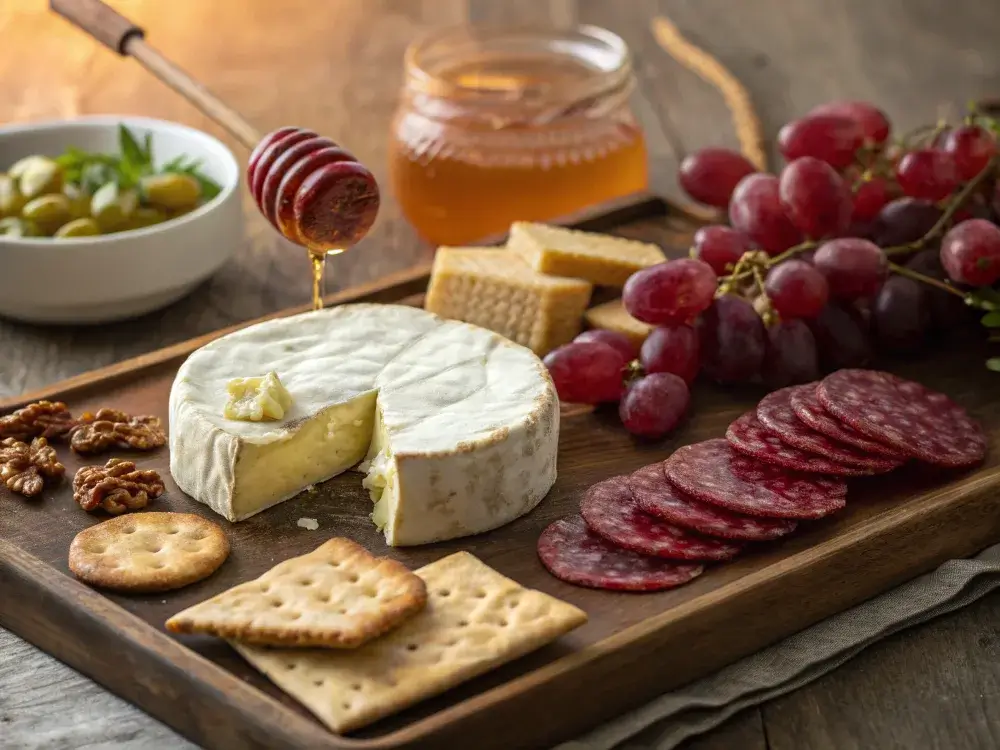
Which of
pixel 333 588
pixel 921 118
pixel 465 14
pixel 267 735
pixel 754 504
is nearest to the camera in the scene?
pixel 267 735

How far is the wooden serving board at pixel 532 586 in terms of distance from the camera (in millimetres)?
1717

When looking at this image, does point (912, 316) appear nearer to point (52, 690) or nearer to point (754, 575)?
point (754, 575)

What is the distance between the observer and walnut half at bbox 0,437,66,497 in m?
2.19

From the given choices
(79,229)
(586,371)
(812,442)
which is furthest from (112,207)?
(812,442)

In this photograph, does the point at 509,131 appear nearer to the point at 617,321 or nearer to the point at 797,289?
the point at 617,321

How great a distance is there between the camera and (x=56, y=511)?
Answer: 2.16m

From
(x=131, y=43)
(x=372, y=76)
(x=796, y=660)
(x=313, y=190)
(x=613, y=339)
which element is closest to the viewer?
(x=796, y=660)

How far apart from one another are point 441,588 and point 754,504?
505mm

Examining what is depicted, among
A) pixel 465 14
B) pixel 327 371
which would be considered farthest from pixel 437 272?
pixel 465 14

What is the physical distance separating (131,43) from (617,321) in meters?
1.33

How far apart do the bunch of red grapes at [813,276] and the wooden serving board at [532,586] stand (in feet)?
0.34

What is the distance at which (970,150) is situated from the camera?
288 cm

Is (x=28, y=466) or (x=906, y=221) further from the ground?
(x=906, y=221)

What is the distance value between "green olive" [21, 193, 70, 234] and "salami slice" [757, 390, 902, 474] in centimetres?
147
